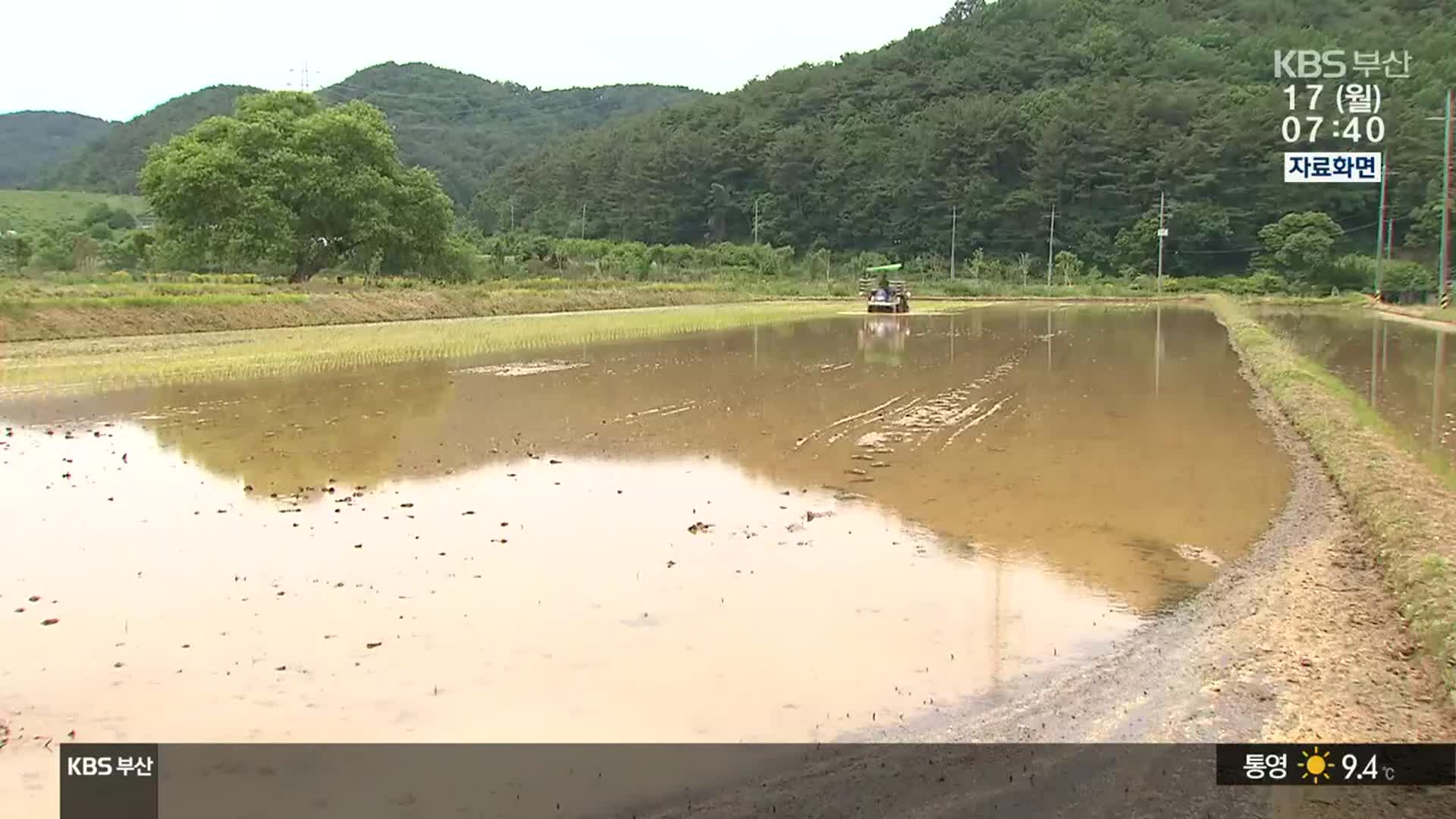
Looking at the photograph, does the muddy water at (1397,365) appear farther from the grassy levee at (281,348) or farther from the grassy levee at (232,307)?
the grassy levee at (232,307)

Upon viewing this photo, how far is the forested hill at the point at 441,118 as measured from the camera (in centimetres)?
8050

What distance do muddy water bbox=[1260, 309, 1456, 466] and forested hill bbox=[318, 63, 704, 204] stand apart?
78.6 metres

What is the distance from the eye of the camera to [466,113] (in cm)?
11325

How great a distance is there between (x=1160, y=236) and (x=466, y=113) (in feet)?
238

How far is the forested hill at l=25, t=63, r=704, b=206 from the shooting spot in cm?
8050

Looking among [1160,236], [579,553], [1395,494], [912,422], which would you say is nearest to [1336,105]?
[1160,236]

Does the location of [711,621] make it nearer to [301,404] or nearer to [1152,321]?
[301,404]

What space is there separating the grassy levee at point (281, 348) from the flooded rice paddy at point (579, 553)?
8.63 ft

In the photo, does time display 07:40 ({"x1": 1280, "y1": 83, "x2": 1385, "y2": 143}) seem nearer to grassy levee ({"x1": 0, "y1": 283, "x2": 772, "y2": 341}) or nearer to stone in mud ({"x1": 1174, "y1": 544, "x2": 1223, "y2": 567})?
grassy levee ({"x1": 0, "y1": 283, "x2": 772, "y2": 341})

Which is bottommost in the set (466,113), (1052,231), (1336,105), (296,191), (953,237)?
(296,191)

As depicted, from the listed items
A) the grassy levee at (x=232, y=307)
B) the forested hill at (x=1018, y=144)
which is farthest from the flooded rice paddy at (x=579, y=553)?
the forested hill at (x=1018, y=144)

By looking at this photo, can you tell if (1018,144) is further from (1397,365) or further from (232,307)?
(232,307)

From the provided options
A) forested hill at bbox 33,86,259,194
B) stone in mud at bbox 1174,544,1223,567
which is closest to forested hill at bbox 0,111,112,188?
forested hill at bbox 33,86,259,194

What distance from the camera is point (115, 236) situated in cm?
5094
